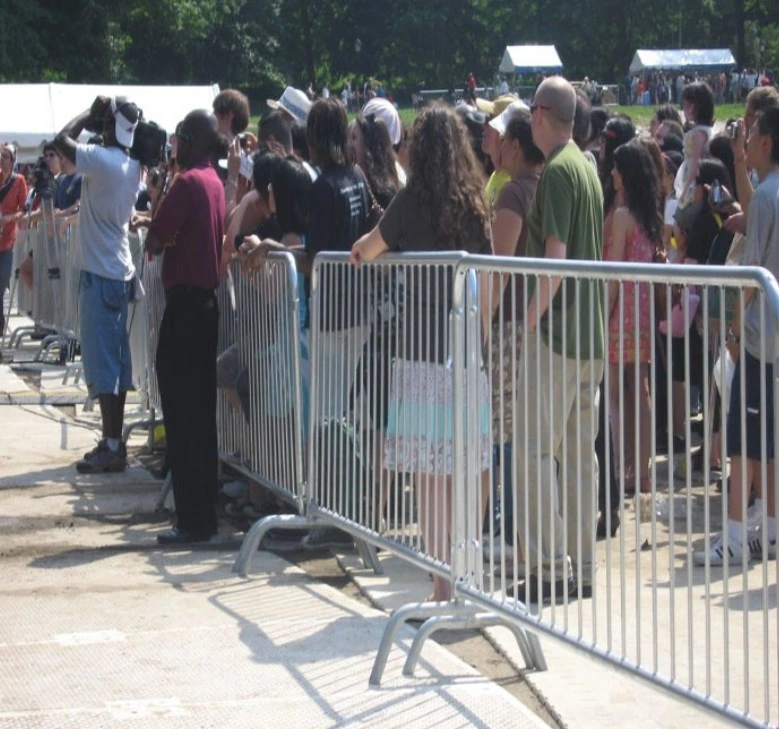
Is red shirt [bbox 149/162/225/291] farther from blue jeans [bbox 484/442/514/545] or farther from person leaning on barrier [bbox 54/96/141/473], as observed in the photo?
blue jeans [bbox 484/442/514/545]

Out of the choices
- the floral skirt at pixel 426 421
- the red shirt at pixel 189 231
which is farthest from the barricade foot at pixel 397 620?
the red shirt at pixel 189 231

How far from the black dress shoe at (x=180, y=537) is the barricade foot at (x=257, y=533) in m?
0.58

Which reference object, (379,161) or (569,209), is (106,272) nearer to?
(379,161)

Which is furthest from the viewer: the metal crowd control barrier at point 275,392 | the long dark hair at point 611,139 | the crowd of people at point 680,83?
the crowd of people at point 680,83

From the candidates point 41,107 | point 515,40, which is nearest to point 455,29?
point 515,40

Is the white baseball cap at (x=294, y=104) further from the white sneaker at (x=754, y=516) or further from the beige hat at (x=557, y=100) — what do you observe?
the white sneaker at (x=754, y=516)

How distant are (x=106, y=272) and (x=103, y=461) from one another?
1.15 m

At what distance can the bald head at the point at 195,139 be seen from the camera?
7.66 m

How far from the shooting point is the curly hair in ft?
19.9

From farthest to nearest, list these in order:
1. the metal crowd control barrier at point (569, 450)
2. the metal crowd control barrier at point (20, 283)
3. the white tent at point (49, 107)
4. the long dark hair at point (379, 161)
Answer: the white tent at point (49, 107) < the metal crowd control barrier at point (20, 283) < the long dark hair at point (379, 161) < the metal crowd control barrier at point (569, 450)

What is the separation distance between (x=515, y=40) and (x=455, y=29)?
3903 millimetres

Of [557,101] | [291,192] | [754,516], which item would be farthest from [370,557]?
[557,101]

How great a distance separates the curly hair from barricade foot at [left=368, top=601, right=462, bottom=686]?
144cm

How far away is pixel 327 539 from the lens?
7.33 meters
